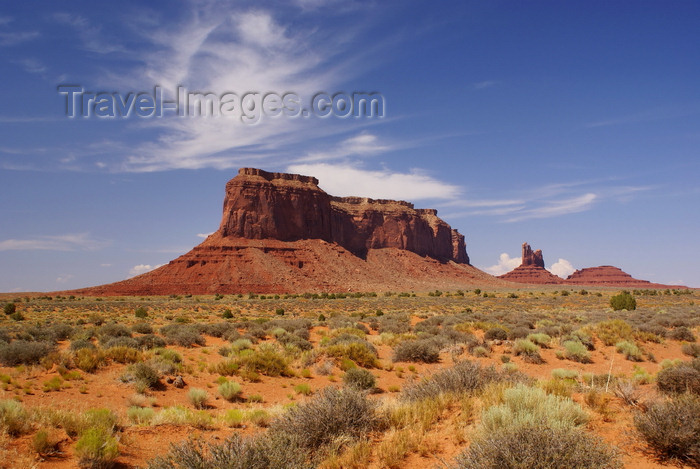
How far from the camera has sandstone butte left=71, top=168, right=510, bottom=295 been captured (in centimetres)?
8631

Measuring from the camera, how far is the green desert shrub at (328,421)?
591 centimetres

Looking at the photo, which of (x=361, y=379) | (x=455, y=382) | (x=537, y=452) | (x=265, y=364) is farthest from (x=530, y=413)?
(x=265, y=364)

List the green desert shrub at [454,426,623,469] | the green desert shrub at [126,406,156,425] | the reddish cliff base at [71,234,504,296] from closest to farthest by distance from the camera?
the green desert shrub at [454,426,623,469] < the green desert shrub at [126,406,156,425] < the reddish cliff base at [71,234,504,296]

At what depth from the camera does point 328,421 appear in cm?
610

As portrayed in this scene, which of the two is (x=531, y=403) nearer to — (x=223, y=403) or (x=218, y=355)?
(x=223, y=403)

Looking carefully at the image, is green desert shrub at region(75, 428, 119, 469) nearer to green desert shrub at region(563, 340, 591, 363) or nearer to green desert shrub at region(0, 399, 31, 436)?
green desert shrub at region(0, 399, 31, 436)

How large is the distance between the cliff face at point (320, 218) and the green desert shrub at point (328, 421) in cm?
9962

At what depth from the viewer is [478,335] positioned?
2045 cm

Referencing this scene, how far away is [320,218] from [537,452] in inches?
4534

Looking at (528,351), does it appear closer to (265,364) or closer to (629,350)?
(629,350)

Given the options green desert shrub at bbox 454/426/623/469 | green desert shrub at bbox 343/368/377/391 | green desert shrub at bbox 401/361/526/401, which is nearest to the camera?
green desert shrub at bbox 454/426/623/469

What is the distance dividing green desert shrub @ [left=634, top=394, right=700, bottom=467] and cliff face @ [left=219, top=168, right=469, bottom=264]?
10185cm

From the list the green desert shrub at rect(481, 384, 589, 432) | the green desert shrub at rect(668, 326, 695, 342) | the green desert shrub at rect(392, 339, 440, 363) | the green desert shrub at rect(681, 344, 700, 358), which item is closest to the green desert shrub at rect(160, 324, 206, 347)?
the green desert shrub at rect(392, 339, 440, 363)

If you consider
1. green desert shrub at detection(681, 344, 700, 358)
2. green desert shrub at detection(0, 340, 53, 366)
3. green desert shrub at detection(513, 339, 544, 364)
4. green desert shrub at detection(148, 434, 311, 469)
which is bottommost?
green desert shrub at detection(681, 344, 700, 358)
